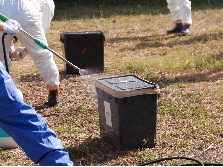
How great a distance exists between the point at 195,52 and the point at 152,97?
13.0 feet

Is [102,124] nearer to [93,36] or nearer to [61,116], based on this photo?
[61,116]

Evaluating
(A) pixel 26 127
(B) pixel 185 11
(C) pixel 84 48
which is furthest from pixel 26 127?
(B) pixel 185 11

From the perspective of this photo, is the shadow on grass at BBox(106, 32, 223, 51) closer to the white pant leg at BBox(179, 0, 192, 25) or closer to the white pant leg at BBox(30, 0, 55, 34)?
the white pant leg at BBox(179, 0, 192, 25)

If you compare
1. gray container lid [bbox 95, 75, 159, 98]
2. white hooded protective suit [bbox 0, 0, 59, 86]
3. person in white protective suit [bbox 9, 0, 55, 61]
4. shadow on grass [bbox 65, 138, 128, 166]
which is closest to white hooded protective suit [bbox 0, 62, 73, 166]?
shadow on grass [bbox 65, 138, 128, 166]

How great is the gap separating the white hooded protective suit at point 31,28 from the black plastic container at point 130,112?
3.59 ft

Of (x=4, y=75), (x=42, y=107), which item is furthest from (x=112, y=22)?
(x=4, y=75)

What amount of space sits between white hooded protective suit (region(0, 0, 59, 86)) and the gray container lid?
103cm

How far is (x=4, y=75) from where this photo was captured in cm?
305

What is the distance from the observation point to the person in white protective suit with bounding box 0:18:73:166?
3023 mm

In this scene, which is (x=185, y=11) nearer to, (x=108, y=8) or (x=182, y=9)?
(x=182, y=9)

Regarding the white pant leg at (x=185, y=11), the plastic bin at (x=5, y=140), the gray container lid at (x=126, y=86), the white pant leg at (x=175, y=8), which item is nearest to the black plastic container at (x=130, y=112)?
the gray container lid at (x=126, y=86)

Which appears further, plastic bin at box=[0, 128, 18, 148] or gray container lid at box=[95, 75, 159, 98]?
plastic bin at box=[0, 128, 18, 148]

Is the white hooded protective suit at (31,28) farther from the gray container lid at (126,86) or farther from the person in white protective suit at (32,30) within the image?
the gray container lid at (126,86)

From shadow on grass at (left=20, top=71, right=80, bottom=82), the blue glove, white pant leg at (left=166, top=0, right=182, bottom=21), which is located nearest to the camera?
the blue glove
